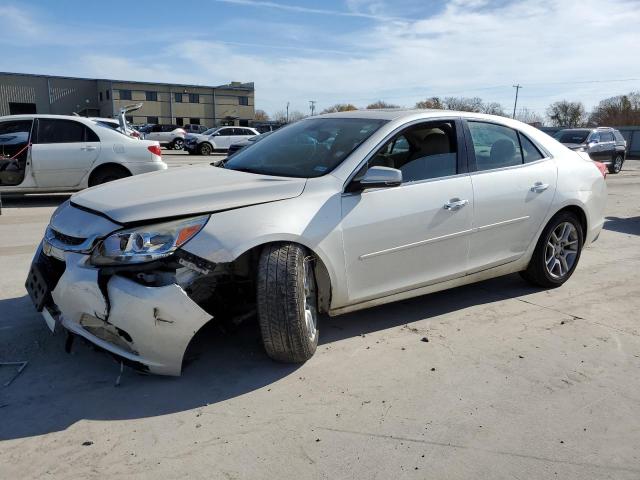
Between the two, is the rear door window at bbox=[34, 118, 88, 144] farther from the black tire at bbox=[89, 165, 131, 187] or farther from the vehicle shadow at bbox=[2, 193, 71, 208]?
the vehicle shadow at bbox=[2, 193, 71, 208]

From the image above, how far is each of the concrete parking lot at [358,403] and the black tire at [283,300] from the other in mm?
215

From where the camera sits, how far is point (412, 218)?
3.87m

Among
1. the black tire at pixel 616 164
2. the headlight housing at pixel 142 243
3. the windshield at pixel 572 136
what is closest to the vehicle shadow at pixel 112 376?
the headlight housing at pixel 142 243

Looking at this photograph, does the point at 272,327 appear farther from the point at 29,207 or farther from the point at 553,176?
the point at 29,207

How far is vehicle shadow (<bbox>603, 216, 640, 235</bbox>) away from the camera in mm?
8366

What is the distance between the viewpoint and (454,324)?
4258 millimetres

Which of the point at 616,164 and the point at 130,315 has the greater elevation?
the point at 616,164

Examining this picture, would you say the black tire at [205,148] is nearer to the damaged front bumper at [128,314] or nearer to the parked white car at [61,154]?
the parked white car at [61,154]

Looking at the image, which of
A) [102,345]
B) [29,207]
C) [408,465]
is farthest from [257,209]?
[29,207]

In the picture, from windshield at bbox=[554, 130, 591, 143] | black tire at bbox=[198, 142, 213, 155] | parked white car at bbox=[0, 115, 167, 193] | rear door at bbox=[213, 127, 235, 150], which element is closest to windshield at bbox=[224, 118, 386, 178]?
parked white car at bbox=[0, 115, 167, 193]

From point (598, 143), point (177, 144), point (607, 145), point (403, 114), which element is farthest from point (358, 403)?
point (177, 144)

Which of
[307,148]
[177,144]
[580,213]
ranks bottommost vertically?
[580,213]

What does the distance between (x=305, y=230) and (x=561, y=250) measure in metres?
2.96

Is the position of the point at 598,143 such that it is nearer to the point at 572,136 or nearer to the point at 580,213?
the point at 572,136
